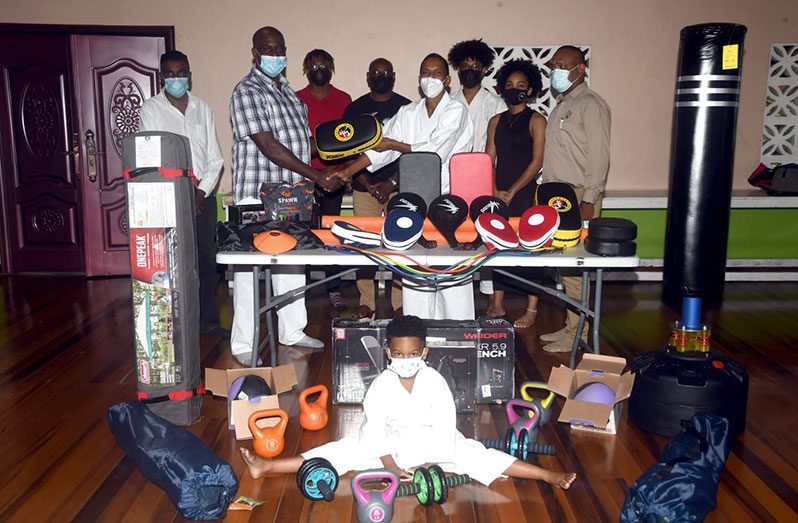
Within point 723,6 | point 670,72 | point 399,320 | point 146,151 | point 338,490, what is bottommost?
point 338,490

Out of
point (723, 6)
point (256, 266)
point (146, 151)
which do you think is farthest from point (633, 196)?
point (146, 151)

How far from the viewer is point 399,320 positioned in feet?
9.53

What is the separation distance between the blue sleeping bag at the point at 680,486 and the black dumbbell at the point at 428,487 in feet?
1.93

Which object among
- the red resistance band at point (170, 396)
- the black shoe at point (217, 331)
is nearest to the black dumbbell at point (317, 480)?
the red resistance band at point (170, 396)

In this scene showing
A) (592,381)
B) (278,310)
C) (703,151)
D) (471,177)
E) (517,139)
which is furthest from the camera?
(703,151)

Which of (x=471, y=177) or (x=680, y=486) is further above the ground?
(x=471, y=177)

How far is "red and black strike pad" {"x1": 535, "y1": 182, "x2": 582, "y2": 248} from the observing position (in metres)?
3.49

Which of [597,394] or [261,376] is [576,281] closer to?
[597,394]

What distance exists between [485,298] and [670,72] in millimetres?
2514

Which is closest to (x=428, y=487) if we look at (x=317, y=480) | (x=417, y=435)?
(x=417, y=435)

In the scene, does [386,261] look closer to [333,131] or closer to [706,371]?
[333,131]

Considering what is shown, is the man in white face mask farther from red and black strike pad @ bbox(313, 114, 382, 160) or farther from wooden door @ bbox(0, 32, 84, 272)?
wooden door @ bbox(0, 32, 84, 272)

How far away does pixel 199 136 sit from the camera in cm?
457

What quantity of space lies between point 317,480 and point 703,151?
3.85 metres
